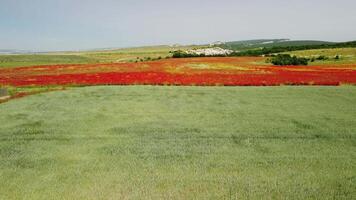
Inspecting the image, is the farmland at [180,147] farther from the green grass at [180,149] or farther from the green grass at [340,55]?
the green grass at [340,55]

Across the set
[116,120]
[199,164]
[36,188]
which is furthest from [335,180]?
[116,120]

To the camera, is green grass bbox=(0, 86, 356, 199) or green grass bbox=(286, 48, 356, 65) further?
green grass bbox=(286, 48, 356, 65)

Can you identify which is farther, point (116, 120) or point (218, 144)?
point (116, 120)

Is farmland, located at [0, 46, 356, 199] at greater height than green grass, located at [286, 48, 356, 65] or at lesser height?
lesser

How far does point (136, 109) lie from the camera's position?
1688cm

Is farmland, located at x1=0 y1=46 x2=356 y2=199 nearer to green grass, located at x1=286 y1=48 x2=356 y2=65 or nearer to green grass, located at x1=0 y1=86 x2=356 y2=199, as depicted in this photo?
green grass, located at x1=0 y1=86 x2=356 y2=199

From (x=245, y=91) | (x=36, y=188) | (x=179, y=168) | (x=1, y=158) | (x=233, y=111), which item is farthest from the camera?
(x=245, y=91)

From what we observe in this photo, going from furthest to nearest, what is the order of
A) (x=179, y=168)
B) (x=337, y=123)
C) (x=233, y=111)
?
(x=233, y=111), (x=337, y=123), (x=179, y=168)

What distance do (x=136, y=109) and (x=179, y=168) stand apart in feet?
27.6

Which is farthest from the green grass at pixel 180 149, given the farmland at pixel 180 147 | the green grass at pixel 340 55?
the green grass at pixel 340 55

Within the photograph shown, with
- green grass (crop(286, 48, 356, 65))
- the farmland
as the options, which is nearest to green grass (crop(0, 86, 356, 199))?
the farmland

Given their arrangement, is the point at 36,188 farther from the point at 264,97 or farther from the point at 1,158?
the point at 264,97

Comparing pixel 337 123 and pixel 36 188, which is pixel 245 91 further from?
pixel 36 188

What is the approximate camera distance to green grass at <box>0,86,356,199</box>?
7703mm
